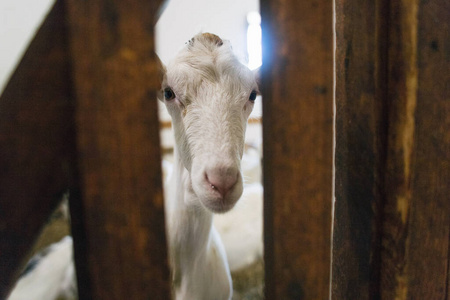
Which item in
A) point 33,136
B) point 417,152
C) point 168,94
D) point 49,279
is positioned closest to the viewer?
point 33,136

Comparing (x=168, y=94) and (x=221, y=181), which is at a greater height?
(x=168, y=94)

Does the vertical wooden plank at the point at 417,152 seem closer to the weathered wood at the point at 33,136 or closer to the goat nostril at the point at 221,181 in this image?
the goat nostril at the point at 221,181

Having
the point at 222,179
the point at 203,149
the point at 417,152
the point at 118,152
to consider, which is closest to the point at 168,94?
the point at 203,149

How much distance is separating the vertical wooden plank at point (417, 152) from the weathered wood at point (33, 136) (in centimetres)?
62

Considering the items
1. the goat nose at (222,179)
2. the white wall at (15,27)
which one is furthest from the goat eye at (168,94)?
the white wall at (15,27)

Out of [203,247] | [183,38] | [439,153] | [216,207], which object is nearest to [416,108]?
[439,153]

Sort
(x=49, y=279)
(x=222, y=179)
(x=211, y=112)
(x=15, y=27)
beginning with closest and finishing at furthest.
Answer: (x=222, y=179), (x=211, y=112), (x=49, y=279), (x=15, y=27)

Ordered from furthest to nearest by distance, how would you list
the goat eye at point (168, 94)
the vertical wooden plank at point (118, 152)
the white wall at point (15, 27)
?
the white wall at point (15, 27), the goat eye at point (168, 94), the vertical wooden plank at point (118, 152)

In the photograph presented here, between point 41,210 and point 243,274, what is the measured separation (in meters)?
1.87

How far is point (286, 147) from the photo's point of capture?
1.66 ft

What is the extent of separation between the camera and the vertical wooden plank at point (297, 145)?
487mm

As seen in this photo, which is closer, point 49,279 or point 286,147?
point 286,147

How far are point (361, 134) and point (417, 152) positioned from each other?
112 millimetres

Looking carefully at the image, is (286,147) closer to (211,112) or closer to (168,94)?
(211,112)
